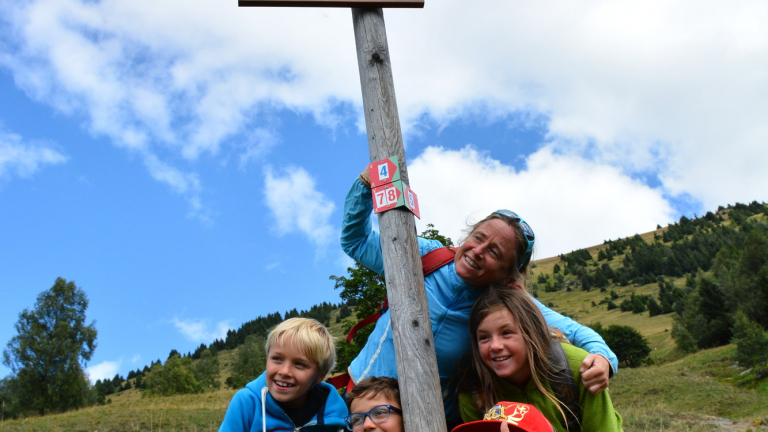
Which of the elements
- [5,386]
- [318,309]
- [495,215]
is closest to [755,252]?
[495,215]

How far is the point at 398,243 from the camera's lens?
2633mm

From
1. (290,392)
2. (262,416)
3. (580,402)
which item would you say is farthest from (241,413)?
(580,402)

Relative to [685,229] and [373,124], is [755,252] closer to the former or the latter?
[373,124]

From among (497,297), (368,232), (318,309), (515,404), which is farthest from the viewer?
(318,309)

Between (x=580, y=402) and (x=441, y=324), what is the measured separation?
821 millimetres

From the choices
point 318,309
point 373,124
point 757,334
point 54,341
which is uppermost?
point 318,309

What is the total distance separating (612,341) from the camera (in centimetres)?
4616

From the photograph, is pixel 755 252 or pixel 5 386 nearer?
pixel 5 386

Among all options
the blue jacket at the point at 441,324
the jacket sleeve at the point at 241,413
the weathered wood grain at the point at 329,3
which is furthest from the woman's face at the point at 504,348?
the weathered wood grain at the point at 329,3

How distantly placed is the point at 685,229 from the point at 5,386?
14265 centimetres

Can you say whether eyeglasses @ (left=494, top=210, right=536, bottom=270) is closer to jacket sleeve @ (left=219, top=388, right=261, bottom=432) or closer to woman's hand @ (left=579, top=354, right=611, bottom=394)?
woman's hand @ (left=579, top=354, right=611, bottom=394)

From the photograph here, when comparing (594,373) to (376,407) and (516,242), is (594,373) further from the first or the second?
(376,407)

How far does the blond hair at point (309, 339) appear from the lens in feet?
9.39

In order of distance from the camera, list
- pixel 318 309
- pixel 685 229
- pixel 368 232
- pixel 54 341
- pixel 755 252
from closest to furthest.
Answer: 1. pixel 368 232
2. pixel 54 341
3. pixel 755 252
4. pixel 318 309
5. pixel 685 229
